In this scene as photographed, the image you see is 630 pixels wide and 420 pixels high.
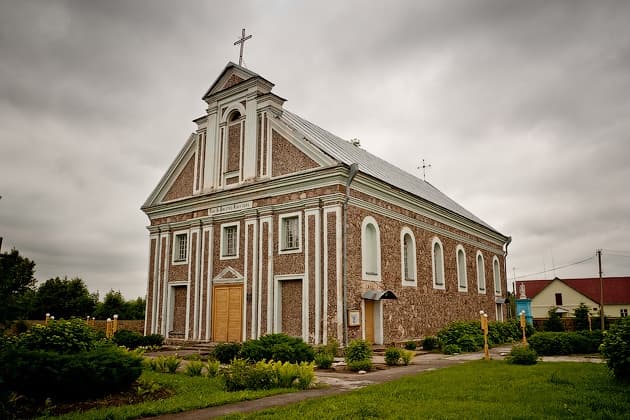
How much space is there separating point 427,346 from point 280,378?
1163cm

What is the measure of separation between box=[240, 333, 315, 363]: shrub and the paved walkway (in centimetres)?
72

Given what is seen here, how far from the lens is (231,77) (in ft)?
77.6

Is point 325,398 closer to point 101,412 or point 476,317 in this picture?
point 101,412

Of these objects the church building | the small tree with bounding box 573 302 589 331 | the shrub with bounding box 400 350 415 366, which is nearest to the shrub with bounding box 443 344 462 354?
the church building

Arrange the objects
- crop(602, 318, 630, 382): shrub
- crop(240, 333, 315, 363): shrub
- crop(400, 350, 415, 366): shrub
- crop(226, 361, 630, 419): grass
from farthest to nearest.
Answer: crop(400, 350, 415, 366): shrub
crop(240, 333, 315, 363): shrub
crop(602, 318, 630, 382): shrub
crop(226, 361, 630, 419): grass

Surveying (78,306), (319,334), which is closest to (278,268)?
(319,334)

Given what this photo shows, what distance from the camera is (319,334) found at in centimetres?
1839

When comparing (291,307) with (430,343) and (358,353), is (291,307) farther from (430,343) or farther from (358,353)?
(430,343)

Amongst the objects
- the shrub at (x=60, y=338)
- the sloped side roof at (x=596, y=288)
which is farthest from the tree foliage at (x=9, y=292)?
the sloped side roof at (x=596, y=288)

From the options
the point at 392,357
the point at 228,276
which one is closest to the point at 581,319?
the point at 392,357

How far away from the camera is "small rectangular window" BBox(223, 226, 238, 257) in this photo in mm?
22469

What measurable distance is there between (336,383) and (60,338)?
237 inches

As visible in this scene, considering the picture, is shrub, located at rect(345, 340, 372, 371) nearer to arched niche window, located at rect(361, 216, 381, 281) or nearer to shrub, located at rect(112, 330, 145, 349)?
arched niche window, located at rect(361, 216, 381, 281)

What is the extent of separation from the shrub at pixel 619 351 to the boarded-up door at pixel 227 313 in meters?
14.3
